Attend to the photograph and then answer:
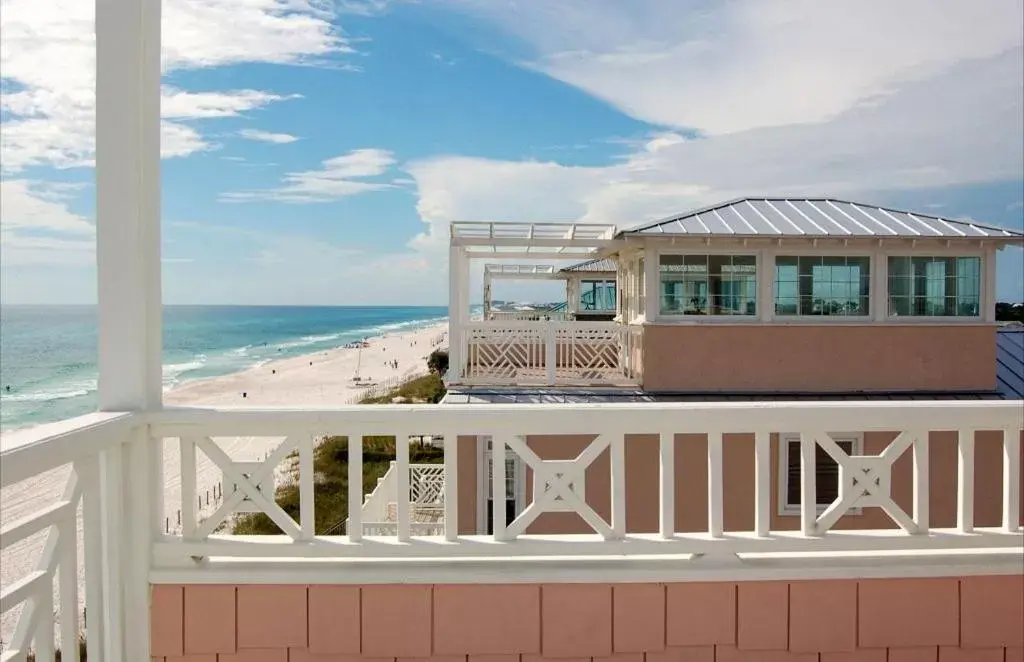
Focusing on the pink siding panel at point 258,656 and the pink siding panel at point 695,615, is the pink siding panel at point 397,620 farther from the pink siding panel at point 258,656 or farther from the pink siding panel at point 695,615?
the pink siding panel at point 695,615

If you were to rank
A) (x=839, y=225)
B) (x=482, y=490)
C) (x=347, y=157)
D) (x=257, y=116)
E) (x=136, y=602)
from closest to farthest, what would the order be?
1. (x=136, y=602)
2. (x=482, y=490)
3. (x=839, y=225)
4. (x=257, y=116)
5. (x=347, y=157)

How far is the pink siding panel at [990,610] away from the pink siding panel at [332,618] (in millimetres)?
2385

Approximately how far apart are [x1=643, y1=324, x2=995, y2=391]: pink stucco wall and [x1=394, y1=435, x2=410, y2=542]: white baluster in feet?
21.5

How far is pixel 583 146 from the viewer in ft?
178

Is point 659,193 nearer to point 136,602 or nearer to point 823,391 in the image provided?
point 823,391

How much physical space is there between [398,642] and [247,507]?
2.53ft

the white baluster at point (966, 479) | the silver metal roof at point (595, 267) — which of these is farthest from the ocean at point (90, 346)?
the silver metal roof at point (595, 267)

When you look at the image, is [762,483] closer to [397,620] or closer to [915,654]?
[915,654]

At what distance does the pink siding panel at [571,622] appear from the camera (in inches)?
91.9

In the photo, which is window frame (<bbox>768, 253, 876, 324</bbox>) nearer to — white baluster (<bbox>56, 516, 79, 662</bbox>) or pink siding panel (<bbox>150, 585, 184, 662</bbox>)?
pink siding panel (<bbox>150, 585, 184, 662</bbox>)

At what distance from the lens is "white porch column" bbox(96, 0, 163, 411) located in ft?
7.48

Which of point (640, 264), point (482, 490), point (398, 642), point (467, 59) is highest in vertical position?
point (467, 59)

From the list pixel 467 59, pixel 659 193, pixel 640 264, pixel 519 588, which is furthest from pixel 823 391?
pixel 467 59

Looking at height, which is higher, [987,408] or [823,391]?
[987,408]
